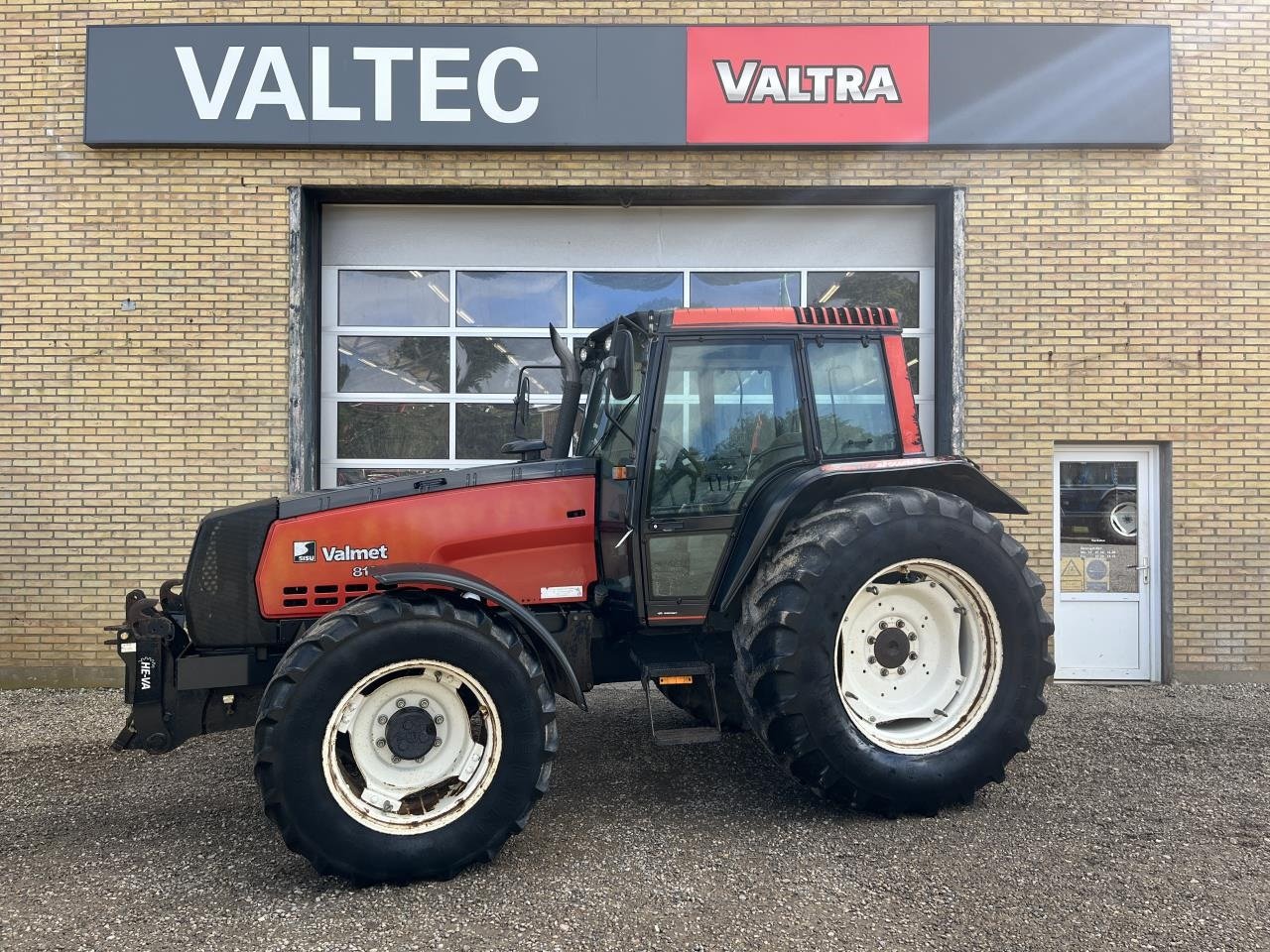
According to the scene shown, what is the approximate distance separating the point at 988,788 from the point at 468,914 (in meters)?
2.76

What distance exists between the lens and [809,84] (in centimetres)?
784

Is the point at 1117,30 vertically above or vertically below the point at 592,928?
above

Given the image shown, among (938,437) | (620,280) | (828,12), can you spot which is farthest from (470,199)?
(938,437)

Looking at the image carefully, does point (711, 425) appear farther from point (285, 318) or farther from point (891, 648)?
point (285, 318)

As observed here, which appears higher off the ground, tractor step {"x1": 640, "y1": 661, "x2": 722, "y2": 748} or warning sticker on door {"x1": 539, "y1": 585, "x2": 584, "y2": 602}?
warning sticker on door {"x1": 539, "y1": 585, "x2": 584, "y2": 602}

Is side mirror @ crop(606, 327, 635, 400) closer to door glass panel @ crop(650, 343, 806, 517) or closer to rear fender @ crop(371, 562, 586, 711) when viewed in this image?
door glass panel @ crop(650, 343, 806, 517)

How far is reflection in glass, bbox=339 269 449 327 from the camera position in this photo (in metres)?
8.34

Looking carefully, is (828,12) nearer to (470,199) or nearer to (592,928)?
(470,199)

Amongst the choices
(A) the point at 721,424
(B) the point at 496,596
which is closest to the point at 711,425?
(A) the point at 721,424

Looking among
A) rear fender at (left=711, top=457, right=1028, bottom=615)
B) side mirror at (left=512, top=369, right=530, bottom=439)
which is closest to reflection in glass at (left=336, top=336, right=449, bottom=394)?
side mirror at (left=512, top=369, right=530, bottom=439)

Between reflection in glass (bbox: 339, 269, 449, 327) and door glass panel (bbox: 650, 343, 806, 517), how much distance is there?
14.8 feet

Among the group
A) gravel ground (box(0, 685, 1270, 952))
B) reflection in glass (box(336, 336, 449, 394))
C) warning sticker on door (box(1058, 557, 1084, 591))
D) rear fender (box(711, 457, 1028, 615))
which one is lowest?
gravel ground (box(0, 685, 1270, 952))

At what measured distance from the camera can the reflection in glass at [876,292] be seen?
8.36 m

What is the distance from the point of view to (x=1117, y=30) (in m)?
7.74
